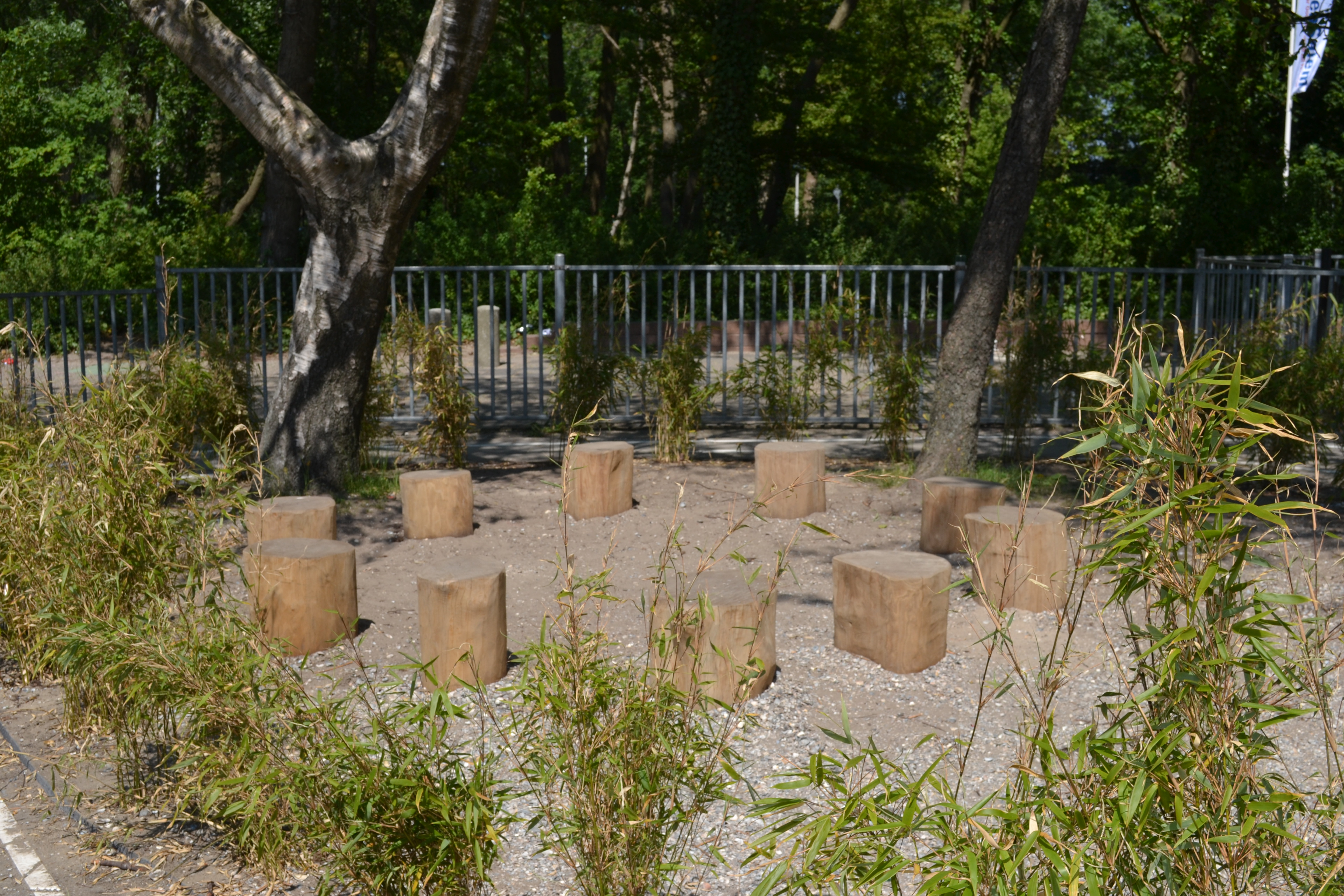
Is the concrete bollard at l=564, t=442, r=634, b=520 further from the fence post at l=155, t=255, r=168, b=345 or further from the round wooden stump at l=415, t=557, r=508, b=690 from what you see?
the fence post at l=155, t=255, r=168, b=345

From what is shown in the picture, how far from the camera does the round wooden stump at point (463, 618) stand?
5.82 metres

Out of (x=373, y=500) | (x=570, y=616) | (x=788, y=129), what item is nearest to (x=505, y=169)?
(x=788, y=129)

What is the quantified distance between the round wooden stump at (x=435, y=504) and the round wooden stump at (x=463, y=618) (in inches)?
104

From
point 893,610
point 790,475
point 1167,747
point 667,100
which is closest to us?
point 1167,747

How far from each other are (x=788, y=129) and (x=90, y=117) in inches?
504

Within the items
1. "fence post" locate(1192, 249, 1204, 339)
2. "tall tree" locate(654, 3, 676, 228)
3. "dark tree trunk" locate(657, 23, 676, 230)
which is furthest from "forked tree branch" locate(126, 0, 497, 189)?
"tall tree" locate(654, 3, 676, 228)

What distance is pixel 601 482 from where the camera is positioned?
29.4 feet

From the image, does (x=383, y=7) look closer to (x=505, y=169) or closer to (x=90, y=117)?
(x=505, y=169)

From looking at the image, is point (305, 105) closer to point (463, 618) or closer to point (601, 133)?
point (463, 618)

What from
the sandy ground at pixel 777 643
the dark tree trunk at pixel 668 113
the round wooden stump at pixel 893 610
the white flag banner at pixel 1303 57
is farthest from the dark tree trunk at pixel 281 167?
Answer: the round wooden stump at pixel 893 610

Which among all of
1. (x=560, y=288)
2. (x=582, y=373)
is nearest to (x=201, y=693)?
(x=582, y=373)

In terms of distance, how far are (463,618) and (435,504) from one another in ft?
9.42

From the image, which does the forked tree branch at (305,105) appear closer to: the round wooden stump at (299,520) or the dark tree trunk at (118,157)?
the round wooden stump at (299,520)

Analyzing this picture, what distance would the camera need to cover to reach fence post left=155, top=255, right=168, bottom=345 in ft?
32.1
